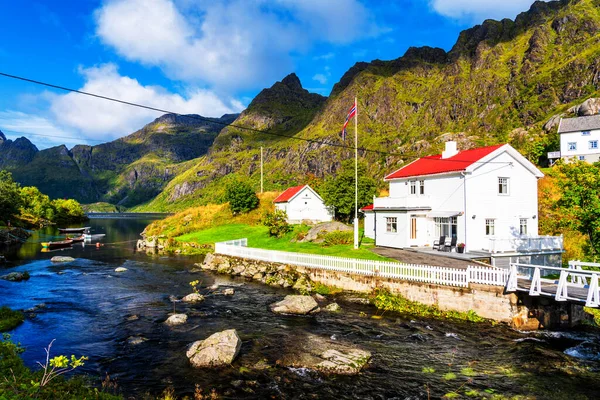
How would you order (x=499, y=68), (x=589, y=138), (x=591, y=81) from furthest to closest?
(x=499, y=68) < (x=591, y=81) < (x=589, y=138)

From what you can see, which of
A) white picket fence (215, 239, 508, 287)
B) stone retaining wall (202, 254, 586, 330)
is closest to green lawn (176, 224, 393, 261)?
white picket fence (215, 239, 508, 287)

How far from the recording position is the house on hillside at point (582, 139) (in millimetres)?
69875

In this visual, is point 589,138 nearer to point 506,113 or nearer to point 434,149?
point 434,149

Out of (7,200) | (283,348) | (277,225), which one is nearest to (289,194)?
(277,225)

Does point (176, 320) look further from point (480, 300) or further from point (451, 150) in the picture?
point (451, 150)

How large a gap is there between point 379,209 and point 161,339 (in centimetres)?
2538

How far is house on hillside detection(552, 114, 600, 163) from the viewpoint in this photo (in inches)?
2751

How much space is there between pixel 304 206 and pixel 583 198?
44.5 m

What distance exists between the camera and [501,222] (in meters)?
31.6

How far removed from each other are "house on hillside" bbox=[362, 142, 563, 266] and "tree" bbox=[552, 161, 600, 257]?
6.54 m

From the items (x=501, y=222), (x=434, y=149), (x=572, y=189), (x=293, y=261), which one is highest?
(x=434, y=149)

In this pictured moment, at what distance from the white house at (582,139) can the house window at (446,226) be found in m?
53.3

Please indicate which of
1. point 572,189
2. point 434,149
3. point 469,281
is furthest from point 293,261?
point 434,149

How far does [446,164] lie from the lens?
34594 mm
